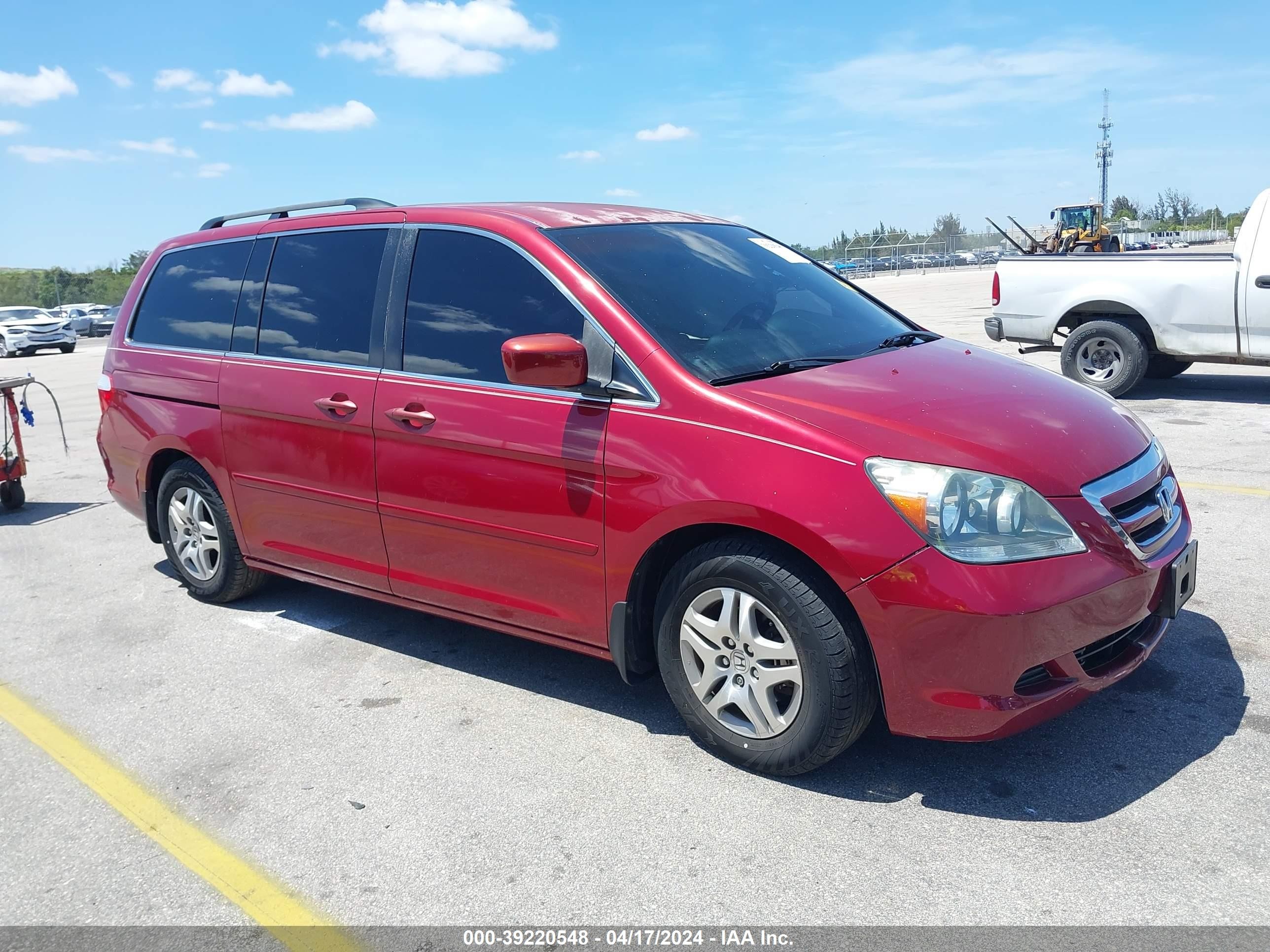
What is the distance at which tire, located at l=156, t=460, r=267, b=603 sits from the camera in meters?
5.06

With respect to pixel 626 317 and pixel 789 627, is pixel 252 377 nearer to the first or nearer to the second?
pixel 626 317

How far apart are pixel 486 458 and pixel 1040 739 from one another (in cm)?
216

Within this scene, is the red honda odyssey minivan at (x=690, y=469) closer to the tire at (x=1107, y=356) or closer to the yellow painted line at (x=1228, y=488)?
the yellow painted line at (x=1228, y=488)

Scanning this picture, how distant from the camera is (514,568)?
373 cm

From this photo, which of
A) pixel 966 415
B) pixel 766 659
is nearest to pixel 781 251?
pixel 966 415

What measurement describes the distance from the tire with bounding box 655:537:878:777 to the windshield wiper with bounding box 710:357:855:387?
0.54 meters

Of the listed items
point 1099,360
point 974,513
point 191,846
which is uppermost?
point 974,513

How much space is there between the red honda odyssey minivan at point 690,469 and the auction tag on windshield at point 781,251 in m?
0.02

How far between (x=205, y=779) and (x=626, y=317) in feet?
7.06

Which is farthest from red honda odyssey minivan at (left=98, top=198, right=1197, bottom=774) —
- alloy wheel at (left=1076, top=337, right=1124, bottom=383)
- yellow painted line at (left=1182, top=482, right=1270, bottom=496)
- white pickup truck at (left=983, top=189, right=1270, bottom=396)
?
alloy wheel at (left=1076, top=337, right=1124, bottom=383)

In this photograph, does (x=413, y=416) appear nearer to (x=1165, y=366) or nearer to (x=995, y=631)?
(x=995, y=631)

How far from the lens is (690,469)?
320cm

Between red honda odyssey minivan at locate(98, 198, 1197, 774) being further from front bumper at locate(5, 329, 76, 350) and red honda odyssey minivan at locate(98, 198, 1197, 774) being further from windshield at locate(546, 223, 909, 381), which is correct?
front bumper at locate(5, 329, 76, 350)

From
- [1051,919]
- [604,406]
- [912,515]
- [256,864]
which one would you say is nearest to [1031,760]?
[1051,919]
